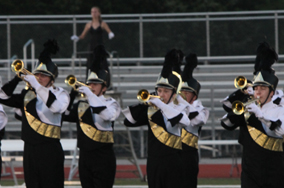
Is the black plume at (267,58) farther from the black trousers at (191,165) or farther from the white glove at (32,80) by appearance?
the white glove at (32,80)

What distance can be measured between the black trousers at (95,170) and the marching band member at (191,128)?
3.59ft

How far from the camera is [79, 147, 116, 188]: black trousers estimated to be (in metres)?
8.88

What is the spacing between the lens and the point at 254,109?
7.68m

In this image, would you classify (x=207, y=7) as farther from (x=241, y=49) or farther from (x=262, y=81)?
(x=262, y=81)

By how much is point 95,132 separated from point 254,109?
2223 millimetres

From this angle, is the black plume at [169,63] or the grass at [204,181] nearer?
the black plume at [169,63]

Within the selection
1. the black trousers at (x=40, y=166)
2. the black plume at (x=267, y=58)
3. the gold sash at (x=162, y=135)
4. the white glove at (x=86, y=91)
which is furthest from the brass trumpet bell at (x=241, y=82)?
the black trousers at (x=40, y=166)

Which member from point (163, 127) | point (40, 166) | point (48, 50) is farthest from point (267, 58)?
point (40, 166)

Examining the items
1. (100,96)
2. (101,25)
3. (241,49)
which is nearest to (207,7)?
(241,49)

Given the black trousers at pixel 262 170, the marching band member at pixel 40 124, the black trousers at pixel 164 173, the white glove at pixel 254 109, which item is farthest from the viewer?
the marching band member at pixel 40 124

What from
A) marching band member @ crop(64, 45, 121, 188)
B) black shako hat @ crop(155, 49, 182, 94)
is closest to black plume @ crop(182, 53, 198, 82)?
marching band member @ crop(64, 45, 121, 188)

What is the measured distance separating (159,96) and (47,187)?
5.42 ft

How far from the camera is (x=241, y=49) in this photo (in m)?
17.4

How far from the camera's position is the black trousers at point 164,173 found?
26.8 ft
